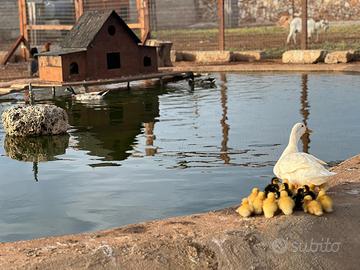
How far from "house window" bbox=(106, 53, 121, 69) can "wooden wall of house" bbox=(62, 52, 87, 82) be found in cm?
78

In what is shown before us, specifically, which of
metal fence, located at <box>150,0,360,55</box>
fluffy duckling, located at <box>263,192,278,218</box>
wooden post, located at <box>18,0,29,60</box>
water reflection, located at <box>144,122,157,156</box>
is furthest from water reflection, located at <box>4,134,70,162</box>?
metal fence, located at <box>150,0,360,55</box>

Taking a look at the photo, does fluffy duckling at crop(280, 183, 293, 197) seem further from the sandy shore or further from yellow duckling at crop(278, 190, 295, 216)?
the sandy shore

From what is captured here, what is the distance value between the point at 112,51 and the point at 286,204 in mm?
12742

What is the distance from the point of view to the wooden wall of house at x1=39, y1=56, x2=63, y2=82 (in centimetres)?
1713

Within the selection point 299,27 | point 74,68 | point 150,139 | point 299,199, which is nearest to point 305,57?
point 299,27

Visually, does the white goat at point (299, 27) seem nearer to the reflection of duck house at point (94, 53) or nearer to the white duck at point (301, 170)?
the reflection of duck house at point (94, 53)

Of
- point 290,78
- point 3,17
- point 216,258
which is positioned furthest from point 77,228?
point 3,17

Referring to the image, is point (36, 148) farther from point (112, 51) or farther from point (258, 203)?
point (112, 51)

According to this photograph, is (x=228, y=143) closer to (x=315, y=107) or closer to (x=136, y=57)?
(x=315, y=107)

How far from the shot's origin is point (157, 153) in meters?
10.1

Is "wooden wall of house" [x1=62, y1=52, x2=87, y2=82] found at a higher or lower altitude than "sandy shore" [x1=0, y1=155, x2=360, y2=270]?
higher

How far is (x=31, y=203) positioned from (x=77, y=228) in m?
1.19

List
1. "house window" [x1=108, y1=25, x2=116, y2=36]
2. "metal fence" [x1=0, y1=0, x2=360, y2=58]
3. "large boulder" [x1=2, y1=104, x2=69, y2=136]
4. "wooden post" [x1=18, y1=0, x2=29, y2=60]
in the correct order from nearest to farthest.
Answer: "large boulder" [x1=2, y1=104, x2=69, y2=136] → "house window" [x1=108, y1=25, x2=116, y2=36] → "wooden post" [x1=18, y1=0, x2=29, y2=60] → "metal fence" [x1=0, y1=0, x2=360, y2=58]

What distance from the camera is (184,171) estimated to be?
8.93 meters
